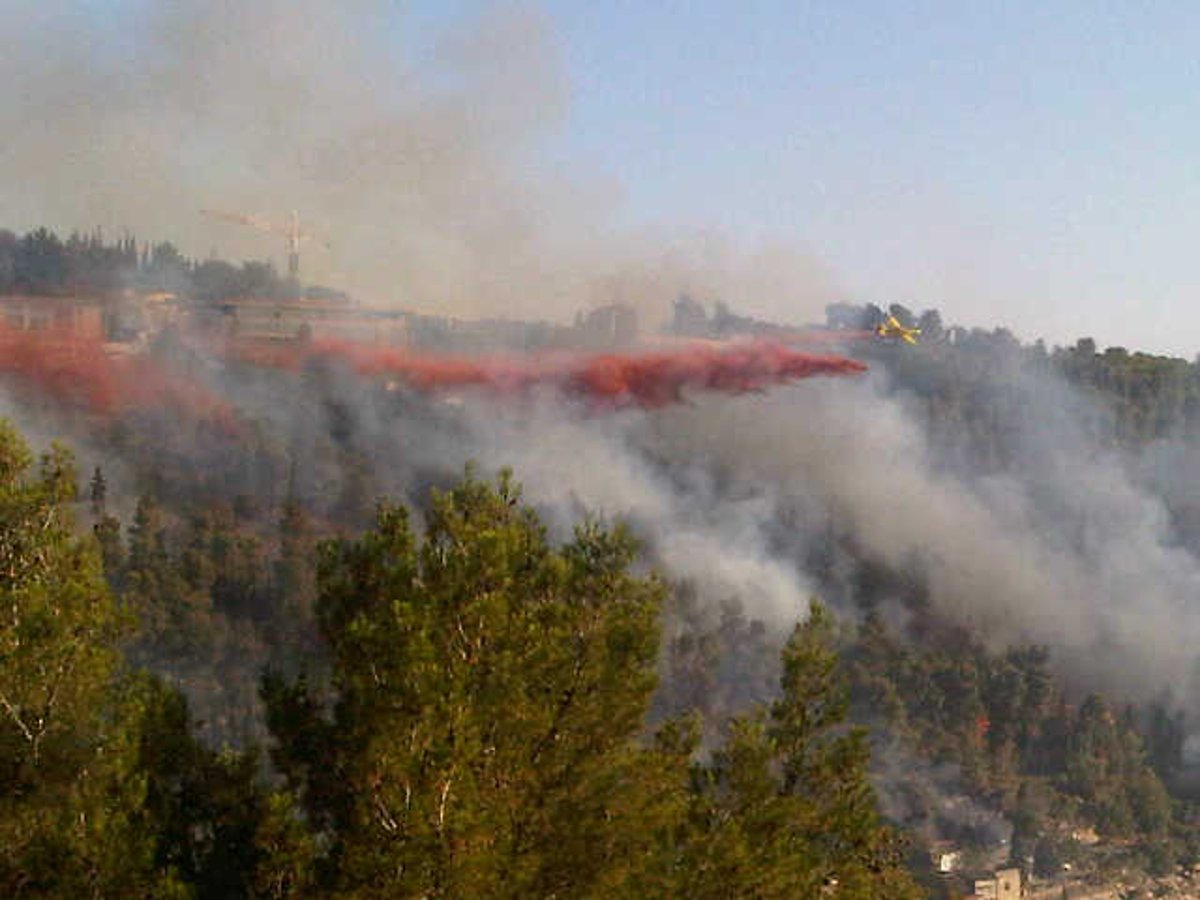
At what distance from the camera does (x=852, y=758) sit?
14336 millimetres

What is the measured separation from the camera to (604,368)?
5462 centimetres

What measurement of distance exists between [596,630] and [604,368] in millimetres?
42861

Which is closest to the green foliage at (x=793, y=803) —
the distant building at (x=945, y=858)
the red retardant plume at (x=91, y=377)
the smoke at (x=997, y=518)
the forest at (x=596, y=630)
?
the forest at (x=596, y=630)

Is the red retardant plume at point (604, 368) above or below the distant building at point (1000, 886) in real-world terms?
above

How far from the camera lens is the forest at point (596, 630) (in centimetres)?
1022

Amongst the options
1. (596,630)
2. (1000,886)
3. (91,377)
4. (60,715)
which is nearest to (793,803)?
(596,630)

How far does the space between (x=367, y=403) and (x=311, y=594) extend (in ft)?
50.0

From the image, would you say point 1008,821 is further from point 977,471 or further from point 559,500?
point 977,471

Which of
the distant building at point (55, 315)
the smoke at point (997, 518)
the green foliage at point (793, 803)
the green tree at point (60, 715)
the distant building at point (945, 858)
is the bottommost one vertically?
the distant building at point (945, 858)

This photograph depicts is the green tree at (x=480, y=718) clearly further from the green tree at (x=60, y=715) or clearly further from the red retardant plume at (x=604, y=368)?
the red retardant plume at (x=604, y=368)

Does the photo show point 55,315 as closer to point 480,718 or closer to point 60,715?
point 60,715

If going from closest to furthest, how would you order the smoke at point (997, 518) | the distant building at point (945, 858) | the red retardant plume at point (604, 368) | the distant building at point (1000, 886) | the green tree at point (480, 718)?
1. the green tree at point (480, 718)
2. the distant building at point (1000, 886)
3. the distant building at point (945, 858)
4. the red retardant plume at point (604, 368)
5. the smoke at point (997, 518)

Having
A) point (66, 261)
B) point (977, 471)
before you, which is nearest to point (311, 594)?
point (66, 261)

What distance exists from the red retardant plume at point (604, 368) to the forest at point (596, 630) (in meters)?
2.01
